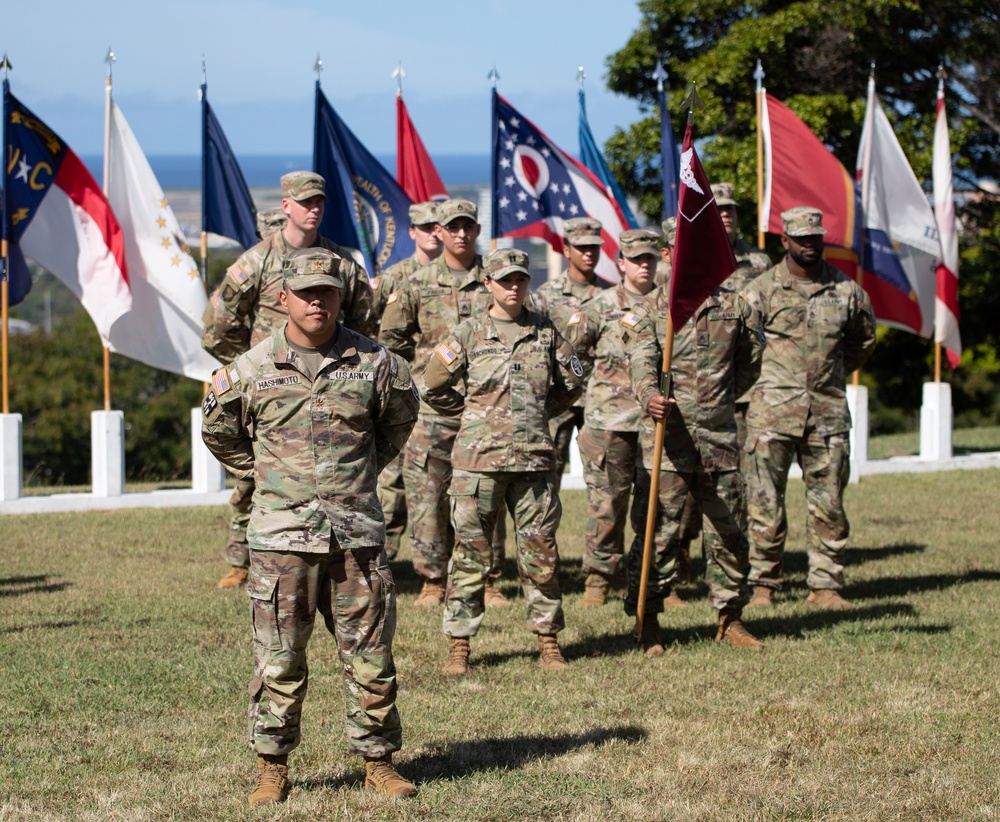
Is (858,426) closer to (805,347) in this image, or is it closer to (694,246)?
(805,347)

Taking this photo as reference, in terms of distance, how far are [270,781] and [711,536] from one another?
11.7 feet

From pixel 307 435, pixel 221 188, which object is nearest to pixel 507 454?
pixel 307 435

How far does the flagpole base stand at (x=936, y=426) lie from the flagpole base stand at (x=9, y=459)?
10.5 m

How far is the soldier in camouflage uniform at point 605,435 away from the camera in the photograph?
9.76 metres

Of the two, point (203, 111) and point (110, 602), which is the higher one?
point (203, 111)

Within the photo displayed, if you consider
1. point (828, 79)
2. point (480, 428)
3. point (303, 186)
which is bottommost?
point (480, 428)

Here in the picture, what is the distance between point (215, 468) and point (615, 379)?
606cm

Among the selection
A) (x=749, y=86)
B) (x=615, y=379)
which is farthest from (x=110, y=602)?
(x=749, y=86)

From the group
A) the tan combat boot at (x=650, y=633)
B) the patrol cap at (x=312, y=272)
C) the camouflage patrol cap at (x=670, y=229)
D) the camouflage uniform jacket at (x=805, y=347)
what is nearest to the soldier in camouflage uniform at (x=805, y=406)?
the camouflage uniform jacket at (x=805, y=347)

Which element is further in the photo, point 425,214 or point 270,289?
point 425,214

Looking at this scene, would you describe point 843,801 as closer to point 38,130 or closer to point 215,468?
point 215,468

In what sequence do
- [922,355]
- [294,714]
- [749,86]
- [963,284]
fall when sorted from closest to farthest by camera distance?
[294,714] < [749,86] < [963,284] < [922,355]

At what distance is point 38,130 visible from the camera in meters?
14.4

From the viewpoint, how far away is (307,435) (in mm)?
5977
